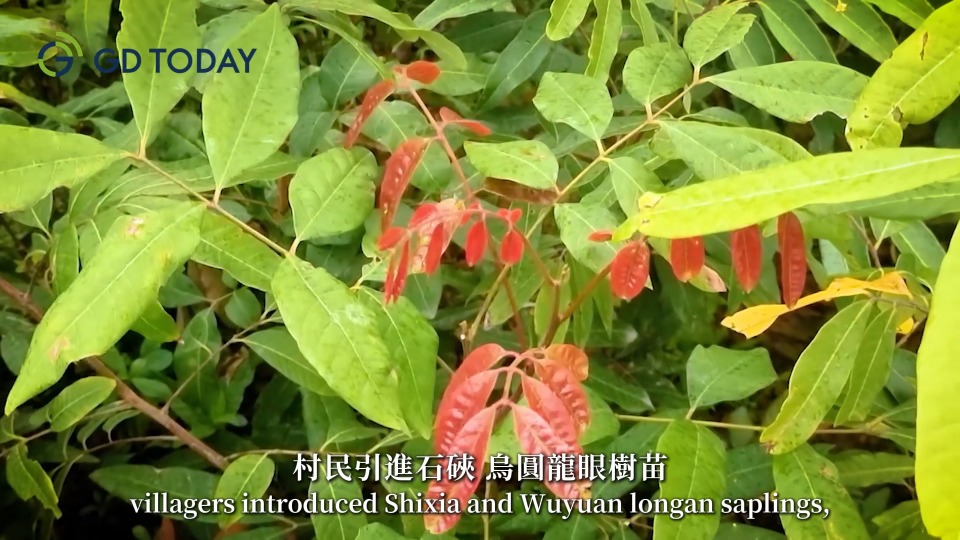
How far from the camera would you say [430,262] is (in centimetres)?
43

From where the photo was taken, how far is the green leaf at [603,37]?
563 mm

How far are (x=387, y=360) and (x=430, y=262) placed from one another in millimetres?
63

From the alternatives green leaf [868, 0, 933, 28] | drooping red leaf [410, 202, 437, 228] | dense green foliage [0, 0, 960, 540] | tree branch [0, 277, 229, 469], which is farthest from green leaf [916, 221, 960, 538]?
tree branch [0, 277, 229, 469]

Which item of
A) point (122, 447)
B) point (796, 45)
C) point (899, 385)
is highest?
point (796, 45)

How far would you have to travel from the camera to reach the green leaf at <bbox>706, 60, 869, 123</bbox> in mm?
520

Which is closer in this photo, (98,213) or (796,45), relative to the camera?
(98,213)

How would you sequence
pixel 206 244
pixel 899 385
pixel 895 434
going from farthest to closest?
pixel 899 385, pixel 895 434, pixel 206 244

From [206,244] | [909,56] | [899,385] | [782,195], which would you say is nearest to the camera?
[782,195]

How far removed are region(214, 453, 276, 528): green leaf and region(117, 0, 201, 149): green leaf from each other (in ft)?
0.98

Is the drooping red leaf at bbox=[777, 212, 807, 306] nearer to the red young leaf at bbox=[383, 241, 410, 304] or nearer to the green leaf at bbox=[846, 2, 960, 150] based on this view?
the green leaf at bbox=[846, 2, 960, 150]

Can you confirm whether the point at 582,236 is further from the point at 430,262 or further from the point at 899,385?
the point at 899,385

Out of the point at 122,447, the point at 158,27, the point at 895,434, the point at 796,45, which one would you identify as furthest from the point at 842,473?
the point at 122,447

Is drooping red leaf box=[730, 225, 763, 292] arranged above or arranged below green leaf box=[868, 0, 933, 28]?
below

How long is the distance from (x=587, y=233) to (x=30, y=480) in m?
0.58
